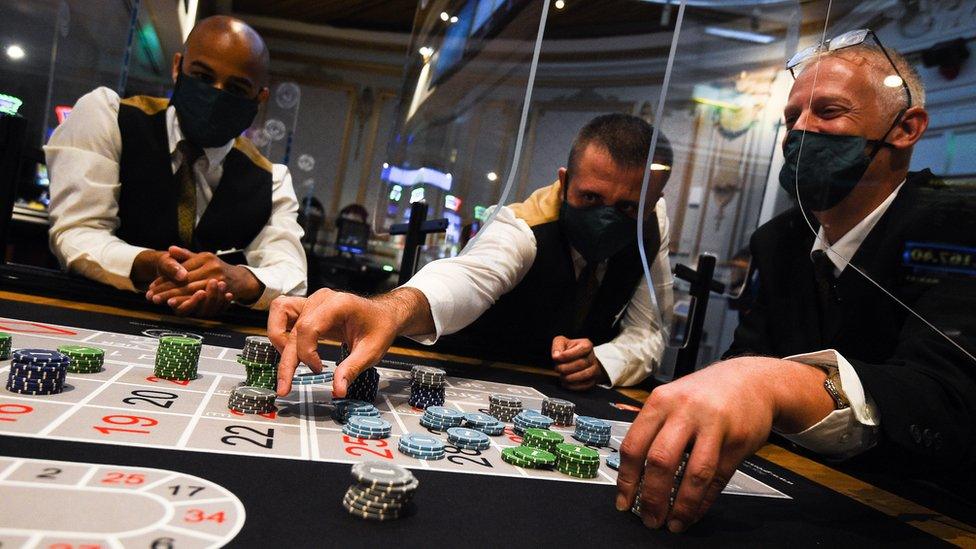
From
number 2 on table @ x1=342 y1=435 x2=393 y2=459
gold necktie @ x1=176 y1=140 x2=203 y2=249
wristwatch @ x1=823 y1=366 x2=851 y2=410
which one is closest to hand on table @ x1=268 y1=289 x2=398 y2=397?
number 2 on table @ x1=342 y1=435 x2=393 y2=459

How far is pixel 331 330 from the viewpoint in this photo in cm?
118

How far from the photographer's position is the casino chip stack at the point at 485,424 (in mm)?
1140

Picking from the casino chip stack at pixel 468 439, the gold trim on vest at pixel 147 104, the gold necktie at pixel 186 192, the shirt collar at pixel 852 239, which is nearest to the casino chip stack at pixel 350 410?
the casino chip stack at pixel 468 439

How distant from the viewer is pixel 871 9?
1.24 m

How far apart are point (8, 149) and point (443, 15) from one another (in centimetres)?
169

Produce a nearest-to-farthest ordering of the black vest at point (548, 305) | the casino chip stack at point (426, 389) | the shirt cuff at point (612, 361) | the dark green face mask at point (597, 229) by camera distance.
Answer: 1. the casino chip stack at point (426, 389)
2. the shirt cuff at point (612, 361)
3. the dark green face mask at point (597, 229)
4. the black vest at point (548, 305)

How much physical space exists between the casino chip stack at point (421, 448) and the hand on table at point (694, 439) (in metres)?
0.26

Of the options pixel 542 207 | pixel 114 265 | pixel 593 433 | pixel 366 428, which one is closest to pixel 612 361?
pixel 542 207

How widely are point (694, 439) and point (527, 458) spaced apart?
10.6 inches

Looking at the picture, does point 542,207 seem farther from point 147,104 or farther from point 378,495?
point 378,495

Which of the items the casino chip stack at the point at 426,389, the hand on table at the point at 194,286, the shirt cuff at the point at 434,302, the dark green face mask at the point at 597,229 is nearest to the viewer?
the casino chip stack at the point at 426,389

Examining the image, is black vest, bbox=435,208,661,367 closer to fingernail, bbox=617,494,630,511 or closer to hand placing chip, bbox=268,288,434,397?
hand placing chip, bbox=268,288,434,397

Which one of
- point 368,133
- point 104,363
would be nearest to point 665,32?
point 104,363

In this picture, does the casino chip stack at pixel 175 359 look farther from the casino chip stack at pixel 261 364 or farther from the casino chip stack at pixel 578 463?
the casino chip stack at pixel 578 463
